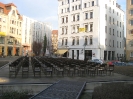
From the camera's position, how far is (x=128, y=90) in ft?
28.6

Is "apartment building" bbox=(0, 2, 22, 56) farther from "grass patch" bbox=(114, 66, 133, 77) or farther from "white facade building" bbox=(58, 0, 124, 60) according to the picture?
"grass patch" bbox=(114, 66, 133, 77)

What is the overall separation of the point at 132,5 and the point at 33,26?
205 ft

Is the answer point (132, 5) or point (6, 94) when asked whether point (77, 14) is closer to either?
point (132, 5)

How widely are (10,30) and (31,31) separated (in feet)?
94.7

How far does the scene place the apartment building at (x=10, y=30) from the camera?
60.8 metres

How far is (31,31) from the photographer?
93.4m

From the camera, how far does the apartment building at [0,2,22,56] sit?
199 feet

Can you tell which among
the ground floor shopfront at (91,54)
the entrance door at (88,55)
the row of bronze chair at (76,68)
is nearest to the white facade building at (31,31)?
the ground floor shopfront at (91,54)

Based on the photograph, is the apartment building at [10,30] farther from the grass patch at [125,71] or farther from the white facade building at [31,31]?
the grass patch at [125,71]

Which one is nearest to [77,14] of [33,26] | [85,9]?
[85,9]

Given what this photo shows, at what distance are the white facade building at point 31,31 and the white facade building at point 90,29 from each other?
27.1 m

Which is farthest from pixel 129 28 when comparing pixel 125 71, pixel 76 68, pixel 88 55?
pixel 76 68

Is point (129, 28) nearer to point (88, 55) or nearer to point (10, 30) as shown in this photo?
point (88, 55)

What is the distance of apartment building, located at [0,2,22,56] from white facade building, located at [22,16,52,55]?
890 centimetres
